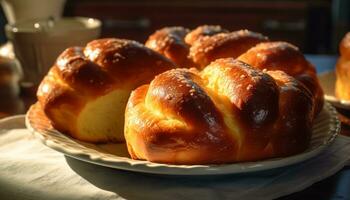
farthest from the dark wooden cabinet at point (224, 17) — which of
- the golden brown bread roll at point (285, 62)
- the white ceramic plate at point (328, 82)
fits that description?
the golden brown bread roll at point (285, 62)

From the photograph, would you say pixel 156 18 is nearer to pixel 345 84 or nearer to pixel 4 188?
pixel 345 84

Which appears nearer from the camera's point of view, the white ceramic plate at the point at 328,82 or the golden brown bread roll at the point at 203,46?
the golden brown bread roll at the point at 203,46

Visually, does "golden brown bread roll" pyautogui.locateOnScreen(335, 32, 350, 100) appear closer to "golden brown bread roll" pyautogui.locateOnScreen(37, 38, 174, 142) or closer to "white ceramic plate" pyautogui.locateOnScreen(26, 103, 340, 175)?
"white ceramic plate" pyautogui.locateOnScreen(26, 103, 340, 175)

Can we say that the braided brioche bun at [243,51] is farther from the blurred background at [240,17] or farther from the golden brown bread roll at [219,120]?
the blurred background at [240,17]

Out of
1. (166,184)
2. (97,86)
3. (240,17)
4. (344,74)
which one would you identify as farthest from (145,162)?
(240,17)

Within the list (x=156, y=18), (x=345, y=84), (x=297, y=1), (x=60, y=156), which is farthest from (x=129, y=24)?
(x=60, y=156)

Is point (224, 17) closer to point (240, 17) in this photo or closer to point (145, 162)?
point (240, 17)
